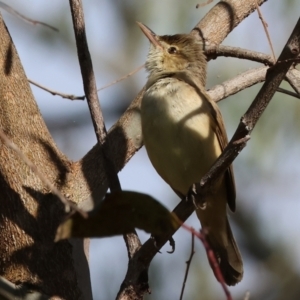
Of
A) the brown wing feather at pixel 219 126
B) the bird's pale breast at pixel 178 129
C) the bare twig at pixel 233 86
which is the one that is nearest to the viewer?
the bird's pale breast at pixel 178 129

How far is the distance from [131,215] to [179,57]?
96.0 inches

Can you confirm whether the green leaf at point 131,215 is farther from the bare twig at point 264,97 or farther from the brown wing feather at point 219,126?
the brown wing feather at point 219,126

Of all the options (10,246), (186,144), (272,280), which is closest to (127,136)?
(186,144)

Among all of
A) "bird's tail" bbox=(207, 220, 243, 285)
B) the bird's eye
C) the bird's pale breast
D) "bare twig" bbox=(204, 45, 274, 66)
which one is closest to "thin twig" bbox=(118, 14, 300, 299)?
the bird's pale breast

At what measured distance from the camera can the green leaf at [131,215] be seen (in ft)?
7.39

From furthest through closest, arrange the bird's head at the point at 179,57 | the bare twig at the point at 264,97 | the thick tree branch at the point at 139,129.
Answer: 1. the bird's head at the point at 179,57
2. the thick tree branch at the point at 139,129
3. the bare twig at the point at 264,97

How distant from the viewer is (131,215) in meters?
2.31

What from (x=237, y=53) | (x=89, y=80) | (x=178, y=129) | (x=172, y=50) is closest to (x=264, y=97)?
(x=89, y=80)

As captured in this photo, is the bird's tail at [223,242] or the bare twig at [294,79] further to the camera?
the bird's tail at [223,242]

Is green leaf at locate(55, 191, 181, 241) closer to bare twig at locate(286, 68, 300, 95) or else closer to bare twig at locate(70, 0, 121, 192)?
bare twig at locate(70, 0, 121, 192)

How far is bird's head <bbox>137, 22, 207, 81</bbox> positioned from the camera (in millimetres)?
4484

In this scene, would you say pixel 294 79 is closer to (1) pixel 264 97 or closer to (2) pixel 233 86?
(2) pixel 233 86

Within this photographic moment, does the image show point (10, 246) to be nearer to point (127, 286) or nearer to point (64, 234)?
point (127, 286)

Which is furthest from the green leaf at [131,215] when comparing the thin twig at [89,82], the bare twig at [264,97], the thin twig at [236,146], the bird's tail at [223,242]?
the bird's tail at [223,242]
